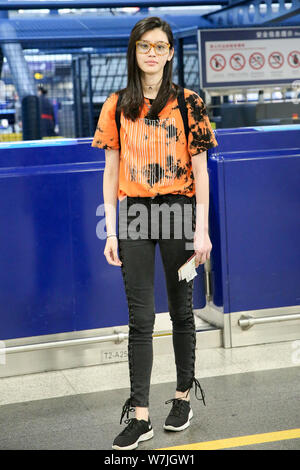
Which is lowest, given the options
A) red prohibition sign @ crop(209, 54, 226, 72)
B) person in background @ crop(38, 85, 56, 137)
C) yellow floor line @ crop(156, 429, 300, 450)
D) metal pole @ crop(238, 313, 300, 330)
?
yellow floor line @ crop(156, 429, 300, 450)

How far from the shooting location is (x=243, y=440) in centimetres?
277

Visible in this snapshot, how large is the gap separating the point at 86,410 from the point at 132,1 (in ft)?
29.2

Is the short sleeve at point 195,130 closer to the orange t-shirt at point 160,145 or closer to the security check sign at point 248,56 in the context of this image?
the orange t-shirt at point 160,145

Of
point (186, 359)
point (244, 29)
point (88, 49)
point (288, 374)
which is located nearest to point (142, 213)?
point (186, 359)

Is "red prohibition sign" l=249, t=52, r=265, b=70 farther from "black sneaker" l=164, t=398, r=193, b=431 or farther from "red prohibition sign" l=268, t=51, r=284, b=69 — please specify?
"black sneaker" l=164, t=398, r=193, b=431

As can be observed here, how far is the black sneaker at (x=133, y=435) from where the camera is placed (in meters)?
2.71

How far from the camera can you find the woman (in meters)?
2.65

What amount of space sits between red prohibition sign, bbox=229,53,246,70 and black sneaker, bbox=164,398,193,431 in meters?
6.87

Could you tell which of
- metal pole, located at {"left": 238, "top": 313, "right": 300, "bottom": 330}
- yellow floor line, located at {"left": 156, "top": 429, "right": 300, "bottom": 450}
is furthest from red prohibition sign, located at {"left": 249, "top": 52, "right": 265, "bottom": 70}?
yellow floor line, located at {"left": 156, "top": 429, "right": 300, "bottom": 450}

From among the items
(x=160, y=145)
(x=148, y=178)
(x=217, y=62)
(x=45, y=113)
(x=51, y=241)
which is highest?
(x=217, y=62)

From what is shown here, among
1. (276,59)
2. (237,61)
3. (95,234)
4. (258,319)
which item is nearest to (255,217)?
(258,319)

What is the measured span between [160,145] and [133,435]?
1.11 meters

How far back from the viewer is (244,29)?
363 inches

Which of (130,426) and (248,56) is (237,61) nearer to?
(248,56)
